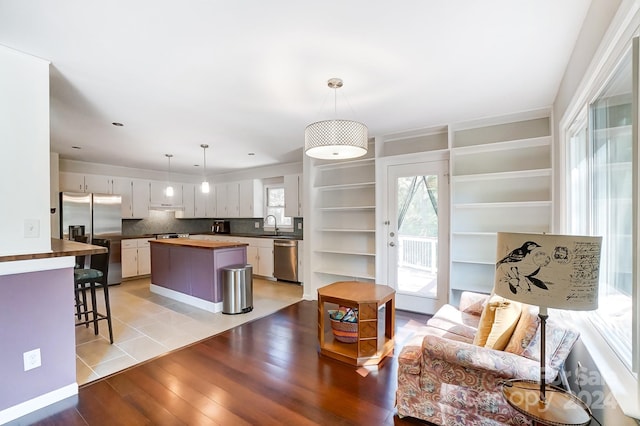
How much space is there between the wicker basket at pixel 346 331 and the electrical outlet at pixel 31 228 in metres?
2.48

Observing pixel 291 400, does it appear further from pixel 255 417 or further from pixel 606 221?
pixel 606 221

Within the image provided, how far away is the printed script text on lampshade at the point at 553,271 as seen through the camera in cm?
117

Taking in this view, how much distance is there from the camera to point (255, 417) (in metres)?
1.97

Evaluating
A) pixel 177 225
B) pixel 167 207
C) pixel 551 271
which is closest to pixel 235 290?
pixel 551 271

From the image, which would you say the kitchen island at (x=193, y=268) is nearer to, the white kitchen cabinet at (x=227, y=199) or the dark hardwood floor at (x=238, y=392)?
the dark hardwood floor at (x=238, y=392)

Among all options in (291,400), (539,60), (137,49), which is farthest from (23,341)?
(539,60)

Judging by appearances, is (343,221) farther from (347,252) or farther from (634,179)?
(634,179)

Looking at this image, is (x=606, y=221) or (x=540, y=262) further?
(x=606, y=221)

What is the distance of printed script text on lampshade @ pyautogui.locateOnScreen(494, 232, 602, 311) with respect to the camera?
117cm

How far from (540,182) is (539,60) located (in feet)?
5.31

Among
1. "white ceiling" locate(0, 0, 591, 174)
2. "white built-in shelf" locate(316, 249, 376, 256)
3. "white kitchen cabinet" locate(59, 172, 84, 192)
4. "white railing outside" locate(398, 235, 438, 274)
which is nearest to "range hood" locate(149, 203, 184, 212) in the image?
"white kitchen cabinet" locate(59, 172, 84, 192)

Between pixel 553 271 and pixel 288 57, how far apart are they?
1.95 meters

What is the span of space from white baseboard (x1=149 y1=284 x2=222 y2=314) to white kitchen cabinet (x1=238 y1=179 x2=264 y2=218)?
7.91ft

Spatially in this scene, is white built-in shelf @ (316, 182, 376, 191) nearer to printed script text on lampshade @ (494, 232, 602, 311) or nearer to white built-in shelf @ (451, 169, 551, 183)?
white built-in shelf @ (451, 169, 551, 183)
